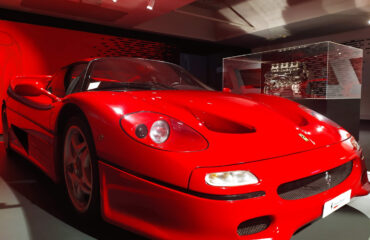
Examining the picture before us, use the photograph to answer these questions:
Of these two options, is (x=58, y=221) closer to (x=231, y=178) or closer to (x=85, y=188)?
(x=85, y=188)

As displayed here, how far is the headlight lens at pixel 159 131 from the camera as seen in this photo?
1033 mm

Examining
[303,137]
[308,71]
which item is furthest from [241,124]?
[308,71]

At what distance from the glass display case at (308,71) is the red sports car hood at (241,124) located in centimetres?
262

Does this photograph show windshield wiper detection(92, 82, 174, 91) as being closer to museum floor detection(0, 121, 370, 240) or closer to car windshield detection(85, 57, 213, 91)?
car windshield detection(85, 57, 213, 91)

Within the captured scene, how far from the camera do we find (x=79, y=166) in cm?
145

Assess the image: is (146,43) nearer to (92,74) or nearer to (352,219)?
(92,74)

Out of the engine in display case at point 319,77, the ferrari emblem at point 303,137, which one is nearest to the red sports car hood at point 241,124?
the ferrari emblem at point 303,137

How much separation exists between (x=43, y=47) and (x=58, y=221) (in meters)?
6.21

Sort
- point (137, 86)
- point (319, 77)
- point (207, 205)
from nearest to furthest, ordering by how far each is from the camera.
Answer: point (207, 205)
point (137, 86)
point (319, 77)

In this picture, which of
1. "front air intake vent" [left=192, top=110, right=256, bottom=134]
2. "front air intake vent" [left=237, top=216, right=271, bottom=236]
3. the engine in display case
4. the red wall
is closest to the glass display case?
the engine in display case

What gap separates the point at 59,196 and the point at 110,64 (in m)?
0.97

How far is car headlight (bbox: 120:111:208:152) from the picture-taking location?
100 centimetres

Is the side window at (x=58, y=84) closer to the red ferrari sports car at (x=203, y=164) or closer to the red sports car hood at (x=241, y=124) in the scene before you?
the red ferrari sports car at (x=203, y=164)

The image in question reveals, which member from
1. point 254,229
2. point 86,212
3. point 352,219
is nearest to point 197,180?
point 254,229
